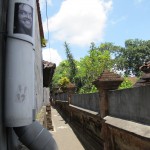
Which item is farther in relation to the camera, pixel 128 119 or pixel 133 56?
pixel 133 56

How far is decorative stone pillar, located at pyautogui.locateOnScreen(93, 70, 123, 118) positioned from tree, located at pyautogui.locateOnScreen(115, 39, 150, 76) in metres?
55.8

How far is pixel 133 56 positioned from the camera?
66188 mm

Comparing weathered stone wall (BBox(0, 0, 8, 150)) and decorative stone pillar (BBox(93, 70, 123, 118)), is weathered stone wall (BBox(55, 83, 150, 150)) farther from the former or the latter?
weathered stone wall (BBox(0, 0, 8, 150))

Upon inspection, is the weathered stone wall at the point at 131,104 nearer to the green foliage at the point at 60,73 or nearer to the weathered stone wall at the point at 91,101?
the weathered stone wall at the point at 91,101

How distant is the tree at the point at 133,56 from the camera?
215 feet

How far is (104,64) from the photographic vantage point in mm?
47281

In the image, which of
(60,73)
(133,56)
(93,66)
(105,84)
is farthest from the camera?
(60,73)

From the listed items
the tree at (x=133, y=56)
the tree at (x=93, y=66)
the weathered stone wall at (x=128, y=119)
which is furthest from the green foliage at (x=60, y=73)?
the weathered stone wall at (x=128, y=119)

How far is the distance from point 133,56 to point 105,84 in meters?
58.6

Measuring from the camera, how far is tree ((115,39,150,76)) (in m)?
65.4

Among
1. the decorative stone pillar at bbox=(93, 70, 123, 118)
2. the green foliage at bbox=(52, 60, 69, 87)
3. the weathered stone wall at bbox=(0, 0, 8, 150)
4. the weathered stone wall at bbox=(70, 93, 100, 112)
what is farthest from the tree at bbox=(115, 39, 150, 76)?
the weathered stone wall at bbox=(0, 0, 8, 150)

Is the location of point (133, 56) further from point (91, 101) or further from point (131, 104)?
point (131, 104)

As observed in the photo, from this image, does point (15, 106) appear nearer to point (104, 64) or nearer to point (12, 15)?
point (12, 15)

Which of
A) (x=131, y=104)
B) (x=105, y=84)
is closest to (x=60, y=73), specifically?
(x=105, y=84)
